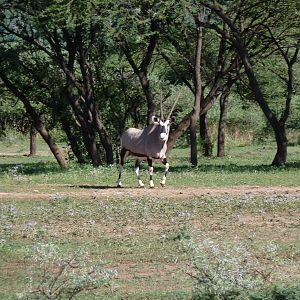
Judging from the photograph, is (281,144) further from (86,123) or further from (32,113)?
(32,113)

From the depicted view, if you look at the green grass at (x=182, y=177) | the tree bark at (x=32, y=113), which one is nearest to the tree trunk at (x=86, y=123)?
the tree bark at (x=32, y=113)

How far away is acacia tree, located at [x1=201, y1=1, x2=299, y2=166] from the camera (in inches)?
1128

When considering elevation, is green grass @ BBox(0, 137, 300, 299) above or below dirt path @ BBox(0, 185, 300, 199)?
below

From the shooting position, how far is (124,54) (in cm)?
3469

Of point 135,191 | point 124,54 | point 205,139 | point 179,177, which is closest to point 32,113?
point 124,54

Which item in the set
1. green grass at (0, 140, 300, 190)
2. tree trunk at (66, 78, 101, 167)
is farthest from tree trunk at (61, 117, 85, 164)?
green grass at (0, 140, 300, 190)

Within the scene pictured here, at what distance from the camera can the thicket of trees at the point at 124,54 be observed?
28.5 m

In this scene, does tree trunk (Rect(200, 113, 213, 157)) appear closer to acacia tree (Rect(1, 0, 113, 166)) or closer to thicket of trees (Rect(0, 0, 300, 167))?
thicket of trees (Rect(0, 0, 300, 167))

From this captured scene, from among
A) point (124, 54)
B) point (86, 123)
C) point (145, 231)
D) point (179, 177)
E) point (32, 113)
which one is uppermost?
point (124, 54)

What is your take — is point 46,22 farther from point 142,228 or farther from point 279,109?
point 279,109

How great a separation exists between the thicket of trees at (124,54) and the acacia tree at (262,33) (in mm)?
43

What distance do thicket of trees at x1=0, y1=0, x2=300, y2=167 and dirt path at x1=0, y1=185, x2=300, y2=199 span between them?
244 inches

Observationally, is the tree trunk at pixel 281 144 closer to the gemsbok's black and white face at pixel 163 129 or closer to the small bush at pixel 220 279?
the gemsbok's black and white face at pixel 163 129

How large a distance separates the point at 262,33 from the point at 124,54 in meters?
5.36
